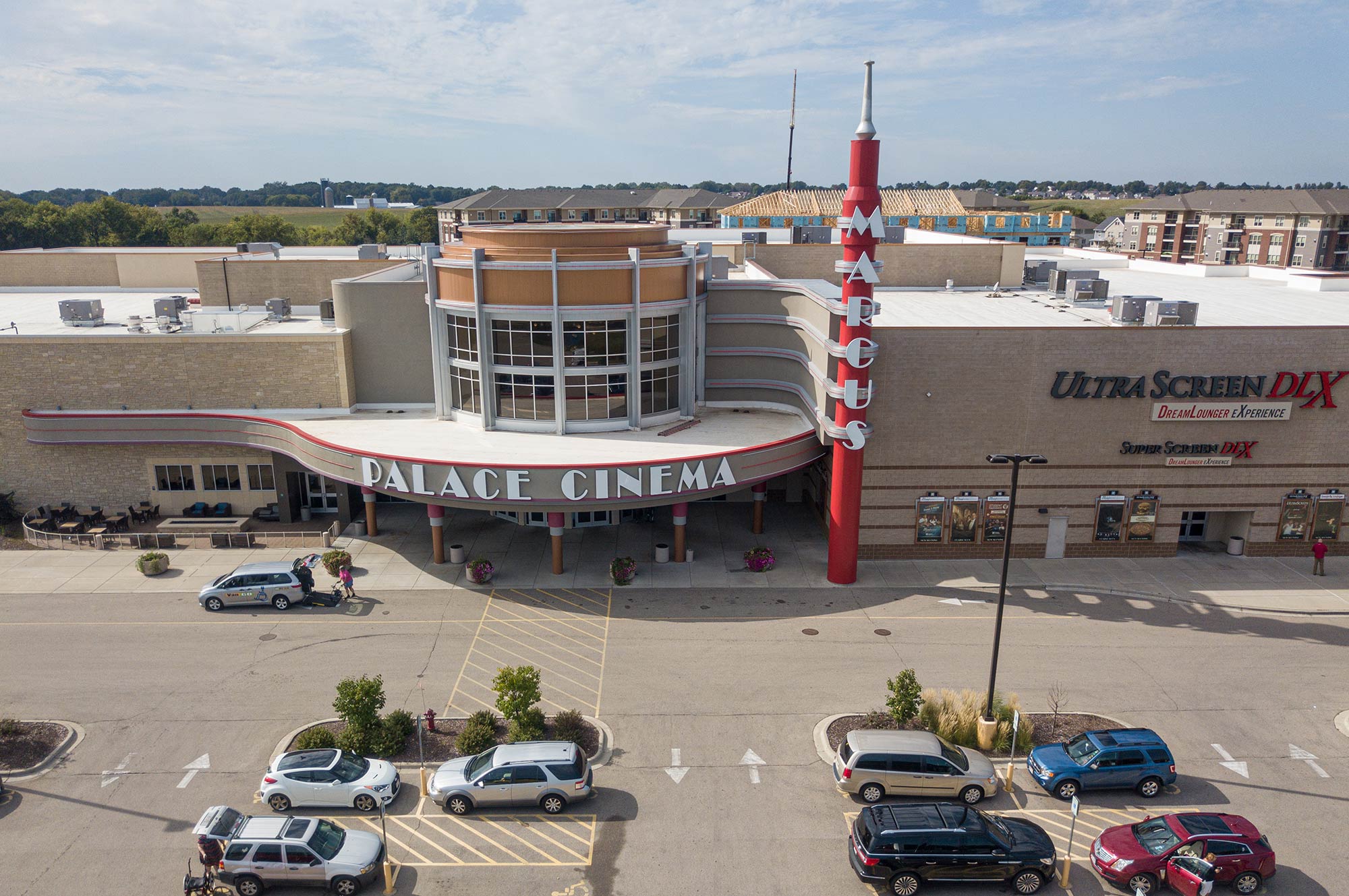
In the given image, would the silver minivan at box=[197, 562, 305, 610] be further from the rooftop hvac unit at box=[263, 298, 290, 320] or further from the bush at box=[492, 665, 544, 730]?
the rooftop hvac unit at box=[263, 298, 290, 320]

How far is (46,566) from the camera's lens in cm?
3934

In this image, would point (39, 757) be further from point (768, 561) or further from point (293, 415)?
point (768, 561)

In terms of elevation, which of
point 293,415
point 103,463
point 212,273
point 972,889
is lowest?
point 972,889

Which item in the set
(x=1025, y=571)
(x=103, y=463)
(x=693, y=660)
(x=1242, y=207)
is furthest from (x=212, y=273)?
(x=1242, y=207)

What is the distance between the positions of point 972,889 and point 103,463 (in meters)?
45.2

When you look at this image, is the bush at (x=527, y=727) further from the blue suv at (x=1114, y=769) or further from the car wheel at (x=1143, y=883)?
the car wheel at (x=1143, y=883)

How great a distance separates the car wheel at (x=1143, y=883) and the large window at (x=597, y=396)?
27592mm

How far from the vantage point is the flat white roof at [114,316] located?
46031 mm

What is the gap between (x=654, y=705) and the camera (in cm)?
2850

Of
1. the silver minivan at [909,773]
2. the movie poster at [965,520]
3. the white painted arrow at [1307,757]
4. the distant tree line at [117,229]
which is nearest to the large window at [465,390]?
the movie poster at [965,520]

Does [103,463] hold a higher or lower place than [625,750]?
higher

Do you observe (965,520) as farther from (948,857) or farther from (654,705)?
(948,857)

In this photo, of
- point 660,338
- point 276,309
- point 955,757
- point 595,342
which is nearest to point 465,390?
point 595,342

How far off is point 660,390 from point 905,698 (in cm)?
2096
